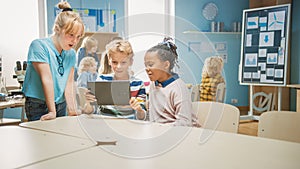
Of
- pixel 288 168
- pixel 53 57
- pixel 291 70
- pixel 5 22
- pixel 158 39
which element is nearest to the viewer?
pixel 288 168

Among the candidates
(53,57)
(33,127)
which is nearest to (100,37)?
(33,127)

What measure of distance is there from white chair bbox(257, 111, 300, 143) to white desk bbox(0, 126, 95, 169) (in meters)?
Answer: 0.82

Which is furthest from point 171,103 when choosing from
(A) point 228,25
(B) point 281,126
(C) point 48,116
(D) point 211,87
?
(A) point 228,25

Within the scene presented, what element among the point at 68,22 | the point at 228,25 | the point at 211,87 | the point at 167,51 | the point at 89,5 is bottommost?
the point at 211,87

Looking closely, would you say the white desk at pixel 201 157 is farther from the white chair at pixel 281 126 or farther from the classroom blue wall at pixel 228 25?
the classroom blue wall at pixel 228 25

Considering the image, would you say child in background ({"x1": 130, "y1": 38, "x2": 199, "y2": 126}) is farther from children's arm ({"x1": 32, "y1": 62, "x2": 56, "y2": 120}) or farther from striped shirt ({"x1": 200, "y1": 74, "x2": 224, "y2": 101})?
children's arm ({"x1": 32, "y1": 62, "x2": 56, "y2": 120})

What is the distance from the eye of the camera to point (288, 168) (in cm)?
99

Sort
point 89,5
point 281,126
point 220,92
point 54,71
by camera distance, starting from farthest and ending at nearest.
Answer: point 89,5 → point 54,71 → point 281,126 → point 220,92

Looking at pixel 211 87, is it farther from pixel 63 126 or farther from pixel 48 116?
pixel 48 116

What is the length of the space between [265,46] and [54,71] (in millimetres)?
3708

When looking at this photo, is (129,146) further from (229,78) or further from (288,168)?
(229,78)

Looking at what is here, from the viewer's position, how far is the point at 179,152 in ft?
3.80

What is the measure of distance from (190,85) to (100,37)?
44 centimetres

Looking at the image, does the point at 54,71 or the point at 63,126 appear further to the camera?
the point at 54,71
